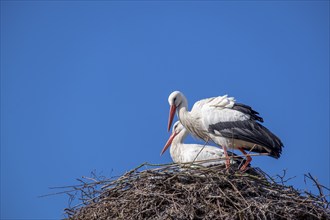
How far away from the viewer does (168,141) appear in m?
10.3

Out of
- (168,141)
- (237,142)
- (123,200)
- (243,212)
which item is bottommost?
(243,212)

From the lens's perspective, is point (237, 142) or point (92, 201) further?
point (237, 142)

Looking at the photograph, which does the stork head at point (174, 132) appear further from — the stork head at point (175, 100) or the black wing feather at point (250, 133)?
the black wing feather at point (250, 133)

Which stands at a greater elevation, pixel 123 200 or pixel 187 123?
pixel 187 123

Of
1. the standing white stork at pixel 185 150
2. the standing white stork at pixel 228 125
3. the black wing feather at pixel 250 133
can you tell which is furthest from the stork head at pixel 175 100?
the black wing feather at pixel 250 133

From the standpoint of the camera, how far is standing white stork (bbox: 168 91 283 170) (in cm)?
913

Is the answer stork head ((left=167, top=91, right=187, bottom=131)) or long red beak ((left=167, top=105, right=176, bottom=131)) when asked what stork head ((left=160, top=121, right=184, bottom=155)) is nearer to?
long red beak ((left=167, top=105, right=176, bottom=131))

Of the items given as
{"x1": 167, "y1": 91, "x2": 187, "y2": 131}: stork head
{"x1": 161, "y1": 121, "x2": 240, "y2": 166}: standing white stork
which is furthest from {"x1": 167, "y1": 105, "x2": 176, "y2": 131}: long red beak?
{"x1": 161, "y1": 121, "x2": 240, "y2": 166}: standing white stork

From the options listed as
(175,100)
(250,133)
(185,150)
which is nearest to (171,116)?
(175,100)

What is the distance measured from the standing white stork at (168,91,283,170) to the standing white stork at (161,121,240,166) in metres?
0.14

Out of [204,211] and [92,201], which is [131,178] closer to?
[92,201]

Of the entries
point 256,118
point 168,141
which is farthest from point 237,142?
point 168,141

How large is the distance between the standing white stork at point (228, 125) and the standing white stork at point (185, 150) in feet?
0.47

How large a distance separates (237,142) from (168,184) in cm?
263
